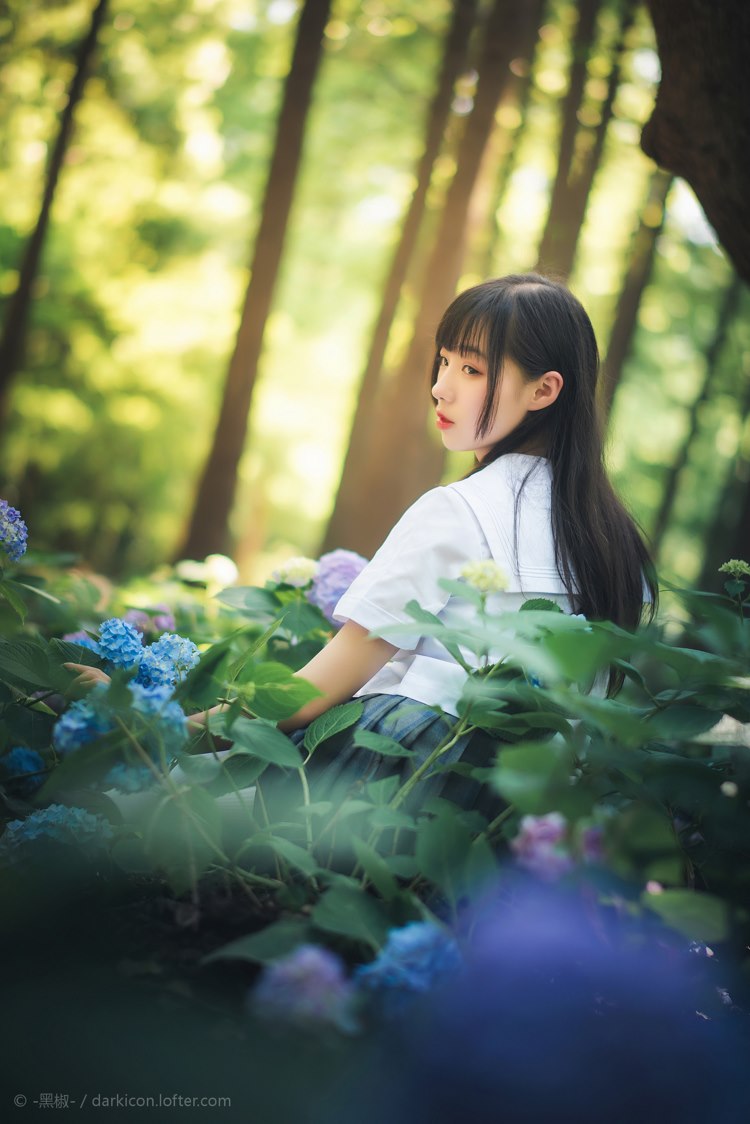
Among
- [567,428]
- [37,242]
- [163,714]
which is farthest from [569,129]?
[163,714]

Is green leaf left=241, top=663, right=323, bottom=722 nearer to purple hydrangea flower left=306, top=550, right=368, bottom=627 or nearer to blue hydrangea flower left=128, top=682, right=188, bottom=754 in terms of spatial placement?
blue hydrangea flower left=128, top=682, right=188, bottom=754

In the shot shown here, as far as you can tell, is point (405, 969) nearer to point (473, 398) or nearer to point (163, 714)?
point (163, 714)

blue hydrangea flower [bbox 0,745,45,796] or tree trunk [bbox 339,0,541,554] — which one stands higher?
tree trunk [bbox 339,0,541,554]

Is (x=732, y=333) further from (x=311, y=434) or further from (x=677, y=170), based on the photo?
(x=677, y=170)

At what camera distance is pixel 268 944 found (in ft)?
3.68

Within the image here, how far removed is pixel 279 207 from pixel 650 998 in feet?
24.3

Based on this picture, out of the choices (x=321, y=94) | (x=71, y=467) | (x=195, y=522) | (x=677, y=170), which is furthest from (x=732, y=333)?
(x=677, y=170)

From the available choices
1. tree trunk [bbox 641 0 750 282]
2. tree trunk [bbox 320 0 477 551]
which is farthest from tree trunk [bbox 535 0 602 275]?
tree trunk [bbox 641 0 750 282]

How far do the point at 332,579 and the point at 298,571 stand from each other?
13 cm

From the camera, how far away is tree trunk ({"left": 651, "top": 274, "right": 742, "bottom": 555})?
11.8m

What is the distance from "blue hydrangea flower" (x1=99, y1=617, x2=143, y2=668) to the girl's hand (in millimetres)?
47

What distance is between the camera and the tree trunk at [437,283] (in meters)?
8.13

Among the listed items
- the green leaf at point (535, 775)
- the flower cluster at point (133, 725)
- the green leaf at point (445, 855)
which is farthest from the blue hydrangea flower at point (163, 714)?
the green leaf at point (535, 775)

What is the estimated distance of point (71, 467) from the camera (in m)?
13.6
